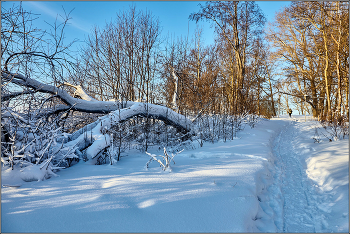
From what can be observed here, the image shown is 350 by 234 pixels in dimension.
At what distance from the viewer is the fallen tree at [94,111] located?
11.2 feet

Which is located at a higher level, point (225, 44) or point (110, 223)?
point (225, 44)

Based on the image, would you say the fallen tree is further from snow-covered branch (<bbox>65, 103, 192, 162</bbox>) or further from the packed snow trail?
the packed snow trail

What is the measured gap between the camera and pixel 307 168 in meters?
3.84

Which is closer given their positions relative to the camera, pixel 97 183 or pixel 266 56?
pixel 97 183

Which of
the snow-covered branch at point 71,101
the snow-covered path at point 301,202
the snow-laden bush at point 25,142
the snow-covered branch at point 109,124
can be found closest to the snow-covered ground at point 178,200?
the snow-covered path at point 301,202

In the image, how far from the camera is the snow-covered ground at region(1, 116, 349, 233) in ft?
5.57

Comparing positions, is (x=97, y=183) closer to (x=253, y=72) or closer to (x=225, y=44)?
(x=225, y=44)

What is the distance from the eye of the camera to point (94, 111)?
502cm

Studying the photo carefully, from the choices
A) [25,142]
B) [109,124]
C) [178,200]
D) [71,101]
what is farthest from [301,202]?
[71,101]

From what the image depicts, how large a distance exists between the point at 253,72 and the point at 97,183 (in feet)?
58.0

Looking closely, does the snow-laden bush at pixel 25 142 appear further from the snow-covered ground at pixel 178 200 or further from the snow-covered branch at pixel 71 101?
the snow-covered branch at pixel 71 101

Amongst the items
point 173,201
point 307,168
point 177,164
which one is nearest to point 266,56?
point 307,168

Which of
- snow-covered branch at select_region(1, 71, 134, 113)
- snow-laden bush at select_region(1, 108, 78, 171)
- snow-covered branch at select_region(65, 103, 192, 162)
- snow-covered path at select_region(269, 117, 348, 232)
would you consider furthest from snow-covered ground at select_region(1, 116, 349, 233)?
snow-covered branch at select_region(1, 71, 134, 113)

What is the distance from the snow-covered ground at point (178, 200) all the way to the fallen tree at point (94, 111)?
0.48 meters
